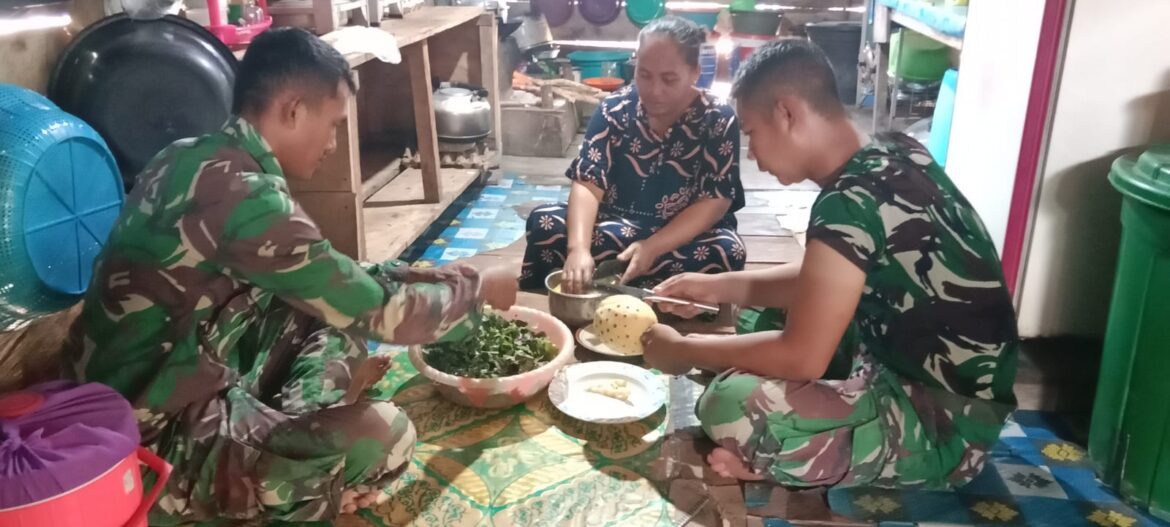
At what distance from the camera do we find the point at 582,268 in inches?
78.9

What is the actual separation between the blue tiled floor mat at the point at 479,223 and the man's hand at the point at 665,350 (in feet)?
3.89

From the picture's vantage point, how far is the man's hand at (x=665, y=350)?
1.55m

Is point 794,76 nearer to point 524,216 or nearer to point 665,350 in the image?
point 665,350

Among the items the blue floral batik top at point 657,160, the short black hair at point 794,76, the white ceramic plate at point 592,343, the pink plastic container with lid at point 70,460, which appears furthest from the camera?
the blue floral batik top at point 657,160

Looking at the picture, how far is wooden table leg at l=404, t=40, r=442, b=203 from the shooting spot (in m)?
2.99

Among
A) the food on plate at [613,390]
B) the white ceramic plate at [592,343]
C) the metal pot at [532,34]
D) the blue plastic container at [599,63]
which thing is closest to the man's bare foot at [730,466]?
the food on plate at [613,390]

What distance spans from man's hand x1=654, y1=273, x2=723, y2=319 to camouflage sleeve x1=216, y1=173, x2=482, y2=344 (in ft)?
1.78

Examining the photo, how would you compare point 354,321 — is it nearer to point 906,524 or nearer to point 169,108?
point 169,108

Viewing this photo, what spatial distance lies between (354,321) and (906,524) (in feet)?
3.25

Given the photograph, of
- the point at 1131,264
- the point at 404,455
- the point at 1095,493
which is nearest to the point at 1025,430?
the point at 1095,493

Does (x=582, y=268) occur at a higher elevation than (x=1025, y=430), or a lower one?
higher

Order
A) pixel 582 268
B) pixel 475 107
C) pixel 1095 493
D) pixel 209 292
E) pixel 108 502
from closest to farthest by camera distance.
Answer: pixel 108 502, pixel 209 292, pixel 1095 493, pixel 582 268, pixel 475 107

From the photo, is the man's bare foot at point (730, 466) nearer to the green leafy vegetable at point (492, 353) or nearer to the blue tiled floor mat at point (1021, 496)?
the blue tiled floor mat at point (1021, 496)

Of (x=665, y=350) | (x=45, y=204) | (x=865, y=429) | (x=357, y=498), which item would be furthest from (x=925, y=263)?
(x=45, y=204)
